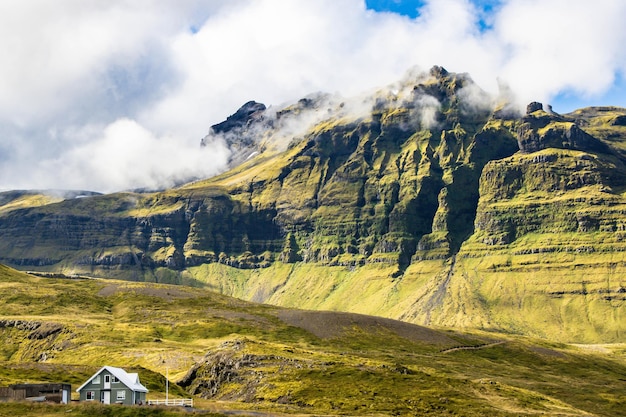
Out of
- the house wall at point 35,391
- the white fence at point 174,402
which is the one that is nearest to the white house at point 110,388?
the house wall at point 35,391

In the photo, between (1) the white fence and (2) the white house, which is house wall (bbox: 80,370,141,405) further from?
(1) the white fence

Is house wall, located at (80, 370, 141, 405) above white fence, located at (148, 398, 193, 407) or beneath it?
above

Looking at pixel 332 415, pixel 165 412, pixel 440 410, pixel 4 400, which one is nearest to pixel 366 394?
pixel 440 410

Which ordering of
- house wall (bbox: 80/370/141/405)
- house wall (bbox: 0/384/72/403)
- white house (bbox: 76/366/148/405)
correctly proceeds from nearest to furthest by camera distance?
house wall (bbox: 0/384/72/403) < white house (bbox: 76/366/148/405) < house wall (bbox: 80/370/141/405)

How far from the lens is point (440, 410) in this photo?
540 ft

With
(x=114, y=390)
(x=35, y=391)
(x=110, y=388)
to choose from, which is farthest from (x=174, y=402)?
(x=35, y=391)

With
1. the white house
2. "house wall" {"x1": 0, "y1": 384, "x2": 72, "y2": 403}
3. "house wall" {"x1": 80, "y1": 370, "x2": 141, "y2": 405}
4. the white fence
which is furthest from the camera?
the white fence

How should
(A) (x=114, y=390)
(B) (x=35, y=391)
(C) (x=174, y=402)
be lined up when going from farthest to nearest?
1. (C) (x=174, y=402)
2. (A) (x=114, y=390)
3. (B) (x=35, y=391)

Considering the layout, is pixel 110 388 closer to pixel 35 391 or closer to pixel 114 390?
pixel 114 390

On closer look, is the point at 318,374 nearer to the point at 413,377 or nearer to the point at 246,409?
the point at 413,377

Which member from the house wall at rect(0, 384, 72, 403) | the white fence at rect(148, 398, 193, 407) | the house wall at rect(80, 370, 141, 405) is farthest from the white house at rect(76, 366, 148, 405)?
the white fence at rect(148, 398, 193, 407)

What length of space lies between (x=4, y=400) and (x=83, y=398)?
14.3 m

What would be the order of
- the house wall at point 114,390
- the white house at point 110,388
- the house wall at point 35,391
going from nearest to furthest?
the house wall at point 35,391 < the white house at point 110,388 < the house wall at point 114,390

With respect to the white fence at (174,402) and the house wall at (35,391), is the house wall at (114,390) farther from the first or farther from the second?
the white fence at (174,402)
